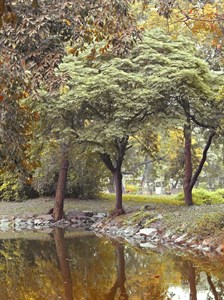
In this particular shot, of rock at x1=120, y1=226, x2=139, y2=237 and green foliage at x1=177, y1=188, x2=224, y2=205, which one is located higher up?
green foliage at x1=177, y1=188, x2=224, y2=205

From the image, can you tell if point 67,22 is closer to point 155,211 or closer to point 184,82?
point 184,82

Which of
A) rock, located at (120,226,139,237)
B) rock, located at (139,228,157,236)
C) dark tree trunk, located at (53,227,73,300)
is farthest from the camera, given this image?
rock, located at (120,226,139,237)

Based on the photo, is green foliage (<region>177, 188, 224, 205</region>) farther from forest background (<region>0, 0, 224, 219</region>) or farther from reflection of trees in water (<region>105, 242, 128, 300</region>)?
reflection of trees in water (<region>105, 242, 128, 300</region>)

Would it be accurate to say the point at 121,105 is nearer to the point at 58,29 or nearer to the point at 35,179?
the point at 35,179

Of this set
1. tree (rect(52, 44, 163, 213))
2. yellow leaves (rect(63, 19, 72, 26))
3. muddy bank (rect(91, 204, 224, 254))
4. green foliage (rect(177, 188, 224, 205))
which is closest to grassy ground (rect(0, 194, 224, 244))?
muddy bank (rect(91, 204, 224, 254))

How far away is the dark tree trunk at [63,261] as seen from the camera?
7.53 meters

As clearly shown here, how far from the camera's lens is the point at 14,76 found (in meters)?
6.32

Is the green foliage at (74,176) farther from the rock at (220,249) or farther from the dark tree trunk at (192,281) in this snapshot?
the dark tree trunk at (192,281)

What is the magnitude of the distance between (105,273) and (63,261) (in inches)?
71.1

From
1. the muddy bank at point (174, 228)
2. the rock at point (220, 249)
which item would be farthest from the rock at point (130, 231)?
the rock at point (220, 249)

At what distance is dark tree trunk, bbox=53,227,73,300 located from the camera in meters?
7.53

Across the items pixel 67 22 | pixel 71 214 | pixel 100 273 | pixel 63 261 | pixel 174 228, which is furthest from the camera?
pixel 71 214

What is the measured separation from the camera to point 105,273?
9.16m

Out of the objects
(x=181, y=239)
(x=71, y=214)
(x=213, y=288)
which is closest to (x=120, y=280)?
(x=213, y=288)
